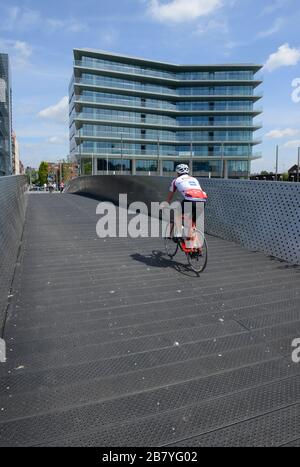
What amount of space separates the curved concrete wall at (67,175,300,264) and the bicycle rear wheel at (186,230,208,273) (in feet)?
5.35

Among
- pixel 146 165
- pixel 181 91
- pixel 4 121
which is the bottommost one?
pixel 146 165

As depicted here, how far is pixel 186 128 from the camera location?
81.9 metres

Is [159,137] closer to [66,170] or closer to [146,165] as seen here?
[146,165]

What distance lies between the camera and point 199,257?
19.3 ft

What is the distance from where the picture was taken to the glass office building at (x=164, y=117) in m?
72.2

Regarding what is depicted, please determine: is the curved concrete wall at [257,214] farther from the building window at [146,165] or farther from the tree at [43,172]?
the tree at [43,172]

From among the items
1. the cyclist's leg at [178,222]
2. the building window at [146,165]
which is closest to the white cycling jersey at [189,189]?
the cyclist's leg at [178,222]

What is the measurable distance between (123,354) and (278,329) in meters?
1.65

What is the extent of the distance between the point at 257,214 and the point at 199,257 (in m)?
2.13

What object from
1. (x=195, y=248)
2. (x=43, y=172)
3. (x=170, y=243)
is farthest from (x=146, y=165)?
(x=195, y=248)

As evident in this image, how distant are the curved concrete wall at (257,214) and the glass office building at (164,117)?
64.6 meters
